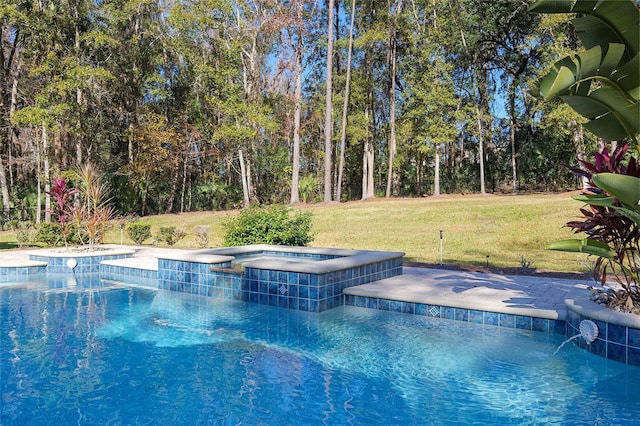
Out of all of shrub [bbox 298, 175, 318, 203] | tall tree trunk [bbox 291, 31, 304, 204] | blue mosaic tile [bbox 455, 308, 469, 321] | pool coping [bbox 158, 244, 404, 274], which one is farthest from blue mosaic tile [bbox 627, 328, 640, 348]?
shrub [bbox 298, 175, 318, 203]

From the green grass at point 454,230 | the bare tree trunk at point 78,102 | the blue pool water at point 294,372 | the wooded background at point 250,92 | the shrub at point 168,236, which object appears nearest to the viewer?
the blue pool water at point 294,372

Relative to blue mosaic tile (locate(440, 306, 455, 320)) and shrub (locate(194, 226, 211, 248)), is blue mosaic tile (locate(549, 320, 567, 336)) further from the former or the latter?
shrub (locate(194, 226, 211, 248))

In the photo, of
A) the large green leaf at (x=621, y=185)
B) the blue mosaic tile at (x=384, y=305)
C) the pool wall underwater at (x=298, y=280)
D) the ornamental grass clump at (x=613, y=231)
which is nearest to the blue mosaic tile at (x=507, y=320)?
the pool wall underwater at (x=298, y=280)

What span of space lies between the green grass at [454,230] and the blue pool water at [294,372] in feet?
18.3

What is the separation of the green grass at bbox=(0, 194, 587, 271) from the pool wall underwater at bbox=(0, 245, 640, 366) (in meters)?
3.78

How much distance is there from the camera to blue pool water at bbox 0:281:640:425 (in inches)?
131

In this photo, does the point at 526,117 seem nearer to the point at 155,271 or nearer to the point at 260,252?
the point at 260,252

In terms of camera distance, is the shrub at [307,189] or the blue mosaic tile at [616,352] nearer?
the blue mosaic tile at [616,352]

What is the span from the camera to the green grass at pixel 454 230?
444 inches

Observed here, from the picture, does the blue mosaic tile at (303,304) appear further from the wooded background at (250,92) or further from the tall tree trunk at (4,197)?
the tall tree trunk at (4,197)

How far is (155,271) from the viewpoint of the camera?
A: 8.64 metres

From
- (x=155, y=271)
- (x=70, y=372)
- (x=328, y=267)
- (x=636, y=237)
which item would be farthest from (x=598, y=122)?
(x=155, y=271)

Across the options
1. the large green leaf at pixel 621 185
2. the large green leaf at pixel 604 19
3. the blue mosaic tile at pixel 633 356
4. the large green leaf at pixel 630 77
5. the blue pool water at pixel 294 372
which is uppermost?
the large green leaf at pixel 604 19

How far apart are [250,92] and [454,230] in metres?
13.8
